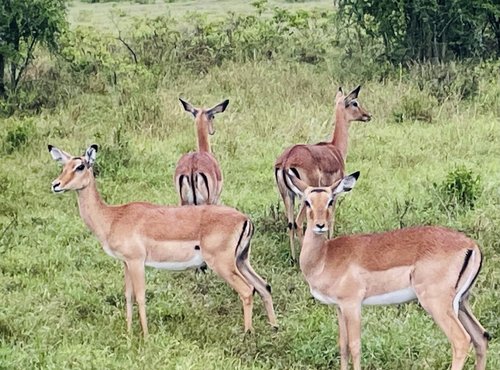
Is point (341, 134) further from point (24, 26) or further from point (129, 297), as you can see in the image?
point (24, 26)

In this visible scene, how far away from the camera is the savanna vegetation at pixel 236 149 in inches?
188

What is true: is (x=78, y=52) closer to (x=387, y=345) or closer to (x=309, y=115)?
(x=309, y=115)

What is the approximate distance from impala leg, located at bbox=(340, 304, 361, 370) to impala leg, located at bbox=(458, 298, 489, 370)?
18.7 inches

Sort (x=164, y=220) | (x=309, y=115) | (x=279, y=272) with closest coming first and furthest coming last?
(x=164, y=220) < (x=279, y=272) < (x=309, y=115)

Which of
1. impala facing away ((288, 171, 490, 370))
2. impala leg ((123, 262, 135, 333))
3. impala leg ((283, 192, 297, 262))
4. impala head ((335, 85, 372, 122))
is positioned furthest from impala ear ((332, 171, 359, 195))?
impala head ((335, 85, 372, 122))

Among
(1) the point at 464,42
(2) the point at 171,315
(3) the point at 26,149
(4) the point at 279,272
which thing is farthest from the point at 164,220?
(1) the point at 464,42

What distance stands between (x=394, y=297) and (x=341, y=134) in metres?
2.96

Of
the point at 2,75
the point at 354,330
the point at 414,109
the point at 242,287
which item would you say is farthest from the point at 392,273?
the point at 2,75

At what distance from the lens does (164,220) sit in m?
5.01

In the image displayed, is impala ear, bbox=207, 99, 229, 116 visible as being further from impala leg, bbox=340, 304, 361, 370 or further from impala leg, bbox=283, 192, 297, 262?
impala leg, bbox=340, 304, 361, 370

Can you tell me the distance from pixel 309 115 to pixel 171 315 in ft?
15.6

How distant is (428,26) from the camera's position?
11.6m

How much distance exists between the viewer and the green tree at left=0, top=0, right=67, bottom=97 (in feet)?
33.4

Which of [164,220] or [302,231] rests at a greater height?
[164,220]
